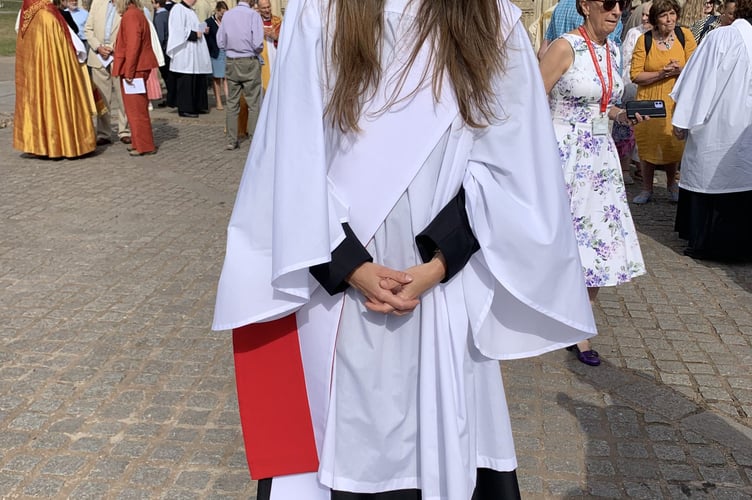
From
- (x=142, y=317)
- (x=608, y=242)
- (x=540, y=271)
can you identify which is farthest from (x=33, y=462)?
(x=608, y=242)

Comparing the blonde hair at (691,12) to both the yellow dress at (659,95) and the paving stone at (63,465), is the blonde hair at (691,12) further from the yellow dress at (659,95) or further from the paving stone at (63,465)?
the paving stone at (63,465)

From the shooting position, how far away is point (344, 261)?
6.09ft

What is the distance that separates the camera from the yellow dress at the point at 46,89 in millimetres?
9094

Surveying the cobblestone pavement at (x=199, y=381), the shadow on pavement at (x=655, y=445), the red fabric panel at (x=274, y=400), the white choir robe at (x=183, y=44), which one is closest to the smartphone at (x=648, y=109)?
the cobblestone pavement at (x=199, y=381)

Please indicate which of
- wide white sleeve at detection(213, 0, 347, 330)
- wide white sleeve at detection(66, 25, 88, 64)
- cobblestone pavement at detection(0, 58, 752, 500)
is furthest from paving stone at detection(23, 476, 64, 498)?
wide white sleeve at detection(66, 25, 88, 64)

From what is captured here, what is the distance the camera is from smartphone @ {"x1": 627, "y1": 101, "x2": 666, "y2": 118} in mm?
4539

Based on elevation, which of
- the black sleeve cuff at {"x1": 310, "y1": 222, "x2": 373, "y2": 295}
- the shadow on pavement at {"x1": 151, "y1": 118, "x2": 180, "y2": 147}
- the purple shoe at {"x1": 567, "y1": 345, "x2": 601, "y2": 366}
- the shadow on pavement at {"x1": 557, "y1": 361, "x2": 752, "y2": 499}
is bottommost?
the shadow on pavement at {"x1": 557, "y1": 361, "x2": 752, "y2": 499}

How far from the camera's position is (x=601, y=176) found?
4.16 m

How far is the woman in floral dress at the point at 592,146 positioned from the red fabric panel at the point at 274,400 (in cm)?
246

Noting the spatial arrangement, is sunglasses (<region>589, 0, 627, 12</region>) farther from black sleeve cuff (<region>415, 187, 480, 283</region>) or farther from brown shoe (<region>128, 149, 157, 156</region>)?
brown shoe (<region>128, 149, 157, 156</region>)

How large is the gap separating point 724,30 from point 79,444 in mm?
5153

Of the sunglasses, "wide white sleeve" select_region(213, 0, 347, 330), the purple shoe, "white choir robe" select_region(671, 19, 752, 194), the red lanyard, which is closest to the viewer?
"wide white sleeve" select_region(213, 0, 347, 330)

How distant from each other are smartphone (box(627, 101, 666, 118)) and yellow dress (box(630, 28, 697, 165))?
289 cm

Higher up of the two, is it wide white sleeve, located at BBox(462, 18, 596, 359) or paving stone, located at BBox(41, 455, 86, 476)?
wide white sleeve, located at BBox(462, 18, 596, 359)
